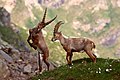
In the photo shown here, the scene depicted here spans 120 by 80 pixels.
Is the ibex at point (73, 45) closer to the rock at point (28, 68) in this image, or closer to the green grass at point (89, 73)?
the green grass at point (89, 73)

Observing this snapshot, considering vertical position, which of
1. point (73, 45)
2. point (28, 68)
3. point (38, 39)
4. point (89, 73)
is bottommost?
point (28, 68)

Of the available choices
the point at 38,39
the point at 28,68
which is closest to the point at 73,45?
the point at 38,39

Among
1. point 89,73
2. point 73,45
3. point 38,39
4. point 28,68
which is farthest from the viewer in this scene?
point 28,68

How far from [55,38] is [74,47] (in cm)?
185

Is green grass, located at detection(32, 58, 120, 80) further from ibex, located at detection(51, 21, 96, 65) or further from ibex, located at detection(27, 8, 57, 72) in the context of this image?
ibex, located at detection(27, 8, 57, 72)

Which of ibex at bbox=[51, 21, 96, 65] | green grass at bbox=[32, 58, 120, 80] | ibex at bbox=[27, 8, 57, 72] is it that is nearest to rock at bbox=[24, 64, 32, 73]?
ibex at bbox=[27, 8, 57, 72]

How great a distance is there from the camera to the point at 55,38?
26406 mm

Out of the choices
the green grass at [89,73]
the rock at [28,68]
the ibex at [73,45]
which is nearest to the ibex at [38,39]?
the ibex at [73,45]

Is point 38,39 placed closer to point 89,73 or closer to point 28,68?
point 89,73

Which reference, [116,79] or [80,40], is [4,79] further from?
[116,79]

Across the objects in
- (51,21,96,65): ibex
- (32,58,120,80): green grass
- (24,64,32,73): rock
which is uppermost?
(51,21,96,65): ibex

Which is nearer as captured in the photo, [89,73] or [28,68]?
[89,73]

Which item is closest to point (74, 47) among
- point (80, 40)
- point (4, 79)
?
point (80, 40)

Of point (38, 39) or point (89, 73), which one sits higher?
point (38, 39)
